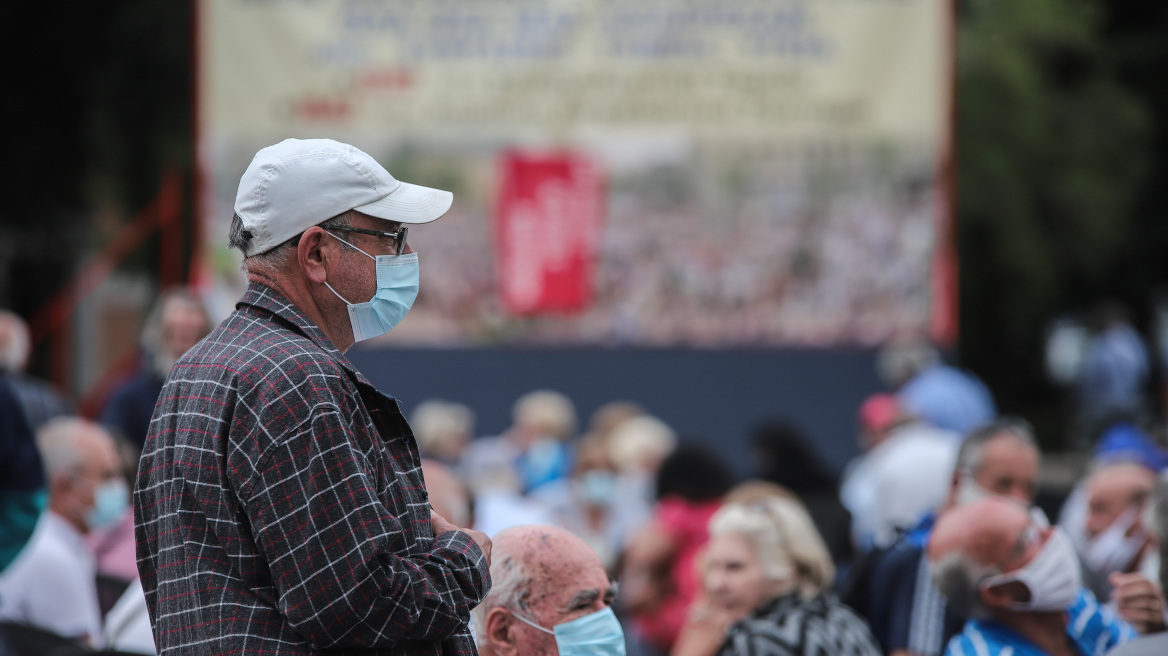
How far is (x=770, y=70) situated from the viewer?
1071 cm

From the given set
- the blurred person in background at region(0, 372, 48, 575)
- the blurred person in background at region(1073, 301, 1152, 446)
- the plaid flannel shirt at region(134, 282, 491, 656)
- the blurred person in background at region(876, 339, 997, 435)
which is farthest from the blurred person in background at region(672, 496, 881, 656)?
the blurred person in background at region(1073, 301, 1152, 446)

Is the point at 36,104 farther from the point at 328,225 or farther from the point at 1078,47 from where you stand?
the point at 1078,47

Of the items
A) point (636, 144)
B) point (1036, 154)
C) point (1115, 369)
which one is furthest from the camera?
point (1036, 154)

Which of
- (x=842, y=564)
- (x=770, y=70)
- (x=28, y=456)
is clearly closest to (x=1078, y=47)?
(x=770, y=70)

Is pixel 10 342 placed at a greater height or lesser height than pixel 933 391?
greater

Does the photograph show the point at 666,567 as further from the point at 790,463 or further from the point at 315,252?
the point at 315,252

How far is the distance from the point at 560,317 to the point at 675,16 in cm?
277

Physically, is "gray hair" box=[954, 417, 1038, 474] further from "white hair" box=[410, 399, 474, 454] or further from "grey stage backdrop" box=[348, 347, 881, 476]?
"grey stage backdrop" box=[348, 347, 881, 476]

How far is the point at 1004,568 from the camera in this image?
10.3 ft

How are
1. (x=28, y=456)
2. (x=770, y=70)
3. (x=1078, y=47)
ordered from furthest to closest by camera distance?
(x=1078, y=47), (x=770, y=70), (x=28, y=456)

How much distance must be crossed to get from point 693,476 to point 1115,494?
7.08 ft

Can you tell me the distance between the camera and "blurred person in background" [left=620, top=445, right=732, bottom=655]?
5.80m

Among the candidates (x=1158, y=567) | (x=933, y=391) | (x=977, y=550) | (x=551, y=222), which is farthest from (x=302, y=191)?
(x=551, y=222)

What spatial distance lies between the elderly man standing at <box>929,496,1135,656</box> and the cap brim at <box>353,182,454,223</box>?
1729 millimetres
